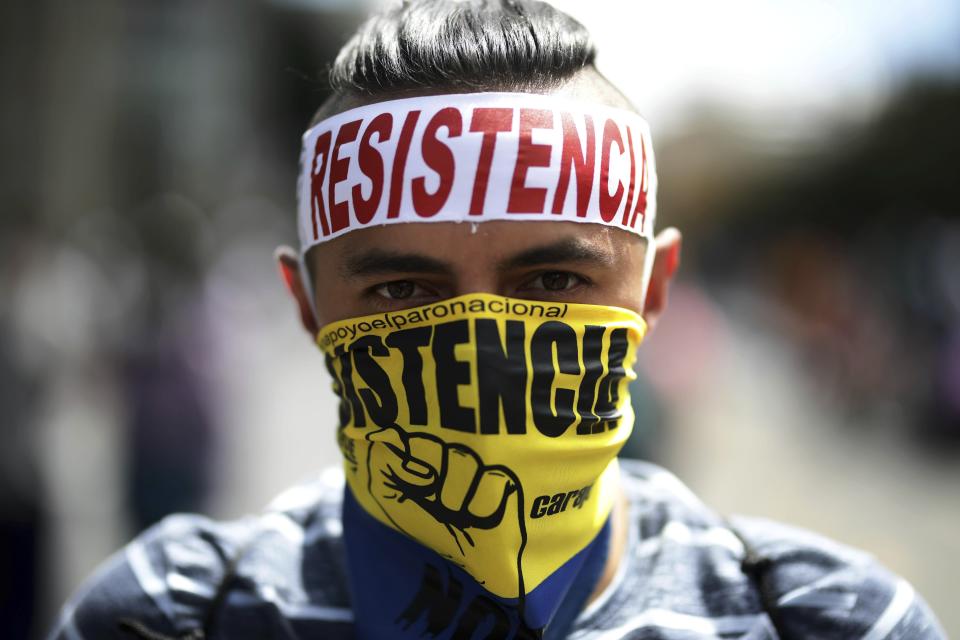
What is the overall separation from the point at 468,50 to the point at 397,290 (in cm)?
56

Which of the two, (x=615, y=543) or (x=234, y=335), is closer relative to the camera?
(x=615, y=543)

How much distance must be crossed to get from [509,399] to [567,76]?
0.76m

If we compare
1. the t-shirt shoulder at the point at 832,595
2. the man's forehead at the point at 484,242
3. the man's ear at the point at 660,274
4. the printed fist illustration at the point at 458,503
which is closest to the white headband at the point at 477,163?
the man's forehead at the point at 484,242

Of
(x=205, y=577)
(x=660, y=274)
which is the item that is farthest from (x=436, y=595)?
(x=660, y=274)

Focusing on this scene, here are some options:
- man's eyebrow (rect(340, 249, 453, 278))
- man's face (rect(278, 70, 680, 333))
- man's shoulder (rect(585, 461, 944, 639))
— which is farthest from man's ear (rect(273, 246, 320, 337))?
man's shoulder (rect(585, 461, 944, 639))

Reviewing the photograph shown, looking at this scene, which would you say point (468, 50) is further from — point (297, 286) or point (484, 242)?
point (297, 286)

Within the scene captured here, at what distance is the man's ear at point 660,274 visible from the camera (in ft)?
7.34

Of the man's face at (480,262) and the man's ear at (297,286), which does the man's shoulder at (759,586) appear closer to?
the man's face at (480,262)

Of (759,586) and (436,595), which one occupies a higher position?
(436,595)

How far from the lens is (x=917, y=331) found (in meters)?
11.4

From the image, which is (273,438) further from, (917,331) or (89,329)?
(917,331)

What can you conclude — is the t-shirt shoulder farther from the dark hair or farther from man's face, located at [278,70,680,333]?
the dark hair

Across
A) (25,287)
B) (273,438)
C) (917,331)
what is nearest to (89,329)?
(25,287)

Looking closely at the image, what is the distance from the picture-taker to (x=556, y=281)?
1.96 metres
